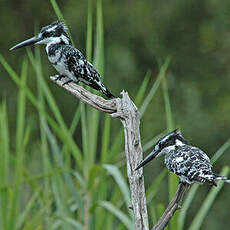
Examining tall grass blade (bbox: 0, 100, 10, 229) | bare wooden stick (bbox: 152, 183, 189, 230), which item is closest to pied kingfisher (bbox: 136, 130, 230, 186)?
bare wooden stick (bbox: 152, 183, 189, 230)

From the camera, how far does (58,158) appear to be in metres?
3.31

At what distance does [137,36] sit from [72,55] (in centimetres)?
589

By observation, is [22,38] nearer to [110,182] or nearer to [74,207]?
[110,182]

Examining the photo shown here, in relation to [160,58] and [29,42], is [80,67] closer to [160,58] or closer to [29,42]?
[29,42]

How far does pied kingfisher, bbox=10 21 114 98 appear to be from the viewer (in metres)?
2.89

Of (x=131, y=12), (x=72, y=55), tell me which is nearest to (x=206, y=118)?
(x=131, y=12)

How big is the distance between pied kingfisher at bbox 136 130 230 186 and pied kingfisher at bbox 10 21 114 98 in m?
0.44

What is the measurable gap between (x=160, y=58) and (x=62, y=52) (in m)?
4.95

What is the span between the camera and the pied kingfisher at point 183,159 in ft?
8.25

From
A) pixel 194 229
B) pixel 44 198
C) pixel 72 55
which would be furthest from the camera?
pixel 44 198

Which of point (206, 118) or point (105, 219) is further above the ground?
point (206, 118)

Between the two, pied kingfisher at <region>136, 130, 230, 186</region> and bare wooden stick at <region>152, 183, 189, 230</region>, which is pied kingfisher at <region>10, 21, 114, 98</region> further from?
bare wooden stick at <region>152, 183, 189, 230</region>

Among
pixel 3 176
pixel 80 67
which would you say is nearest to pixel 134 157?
pixel 80 67

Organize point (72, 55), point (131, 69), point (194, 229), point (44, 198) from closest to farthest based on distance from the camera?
1. point (72, 55)
2. point (194, 229)
3. point (44, 198)
4. point (131, 69)
